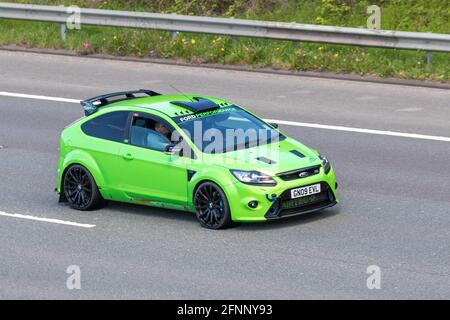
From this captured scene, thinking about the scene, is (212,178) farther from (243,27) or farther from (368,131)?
(243,27)

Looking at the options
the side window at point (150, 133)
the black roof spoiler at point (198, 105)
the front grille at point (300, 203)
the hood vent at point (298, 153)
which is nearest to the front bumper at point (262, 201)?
the front grille at point (300, 203)

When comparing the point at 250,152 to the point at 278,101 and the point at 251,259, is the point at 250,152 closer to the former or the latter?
the point at 251,259

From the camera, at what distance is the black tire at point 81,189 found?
15914 mm

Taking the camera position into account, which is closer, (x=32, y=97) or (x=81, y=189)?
(x=81, y=189)

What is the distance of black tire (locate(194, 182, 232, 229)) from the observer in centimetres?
1468

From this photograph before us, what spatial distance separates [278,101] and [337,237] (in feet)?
25.2

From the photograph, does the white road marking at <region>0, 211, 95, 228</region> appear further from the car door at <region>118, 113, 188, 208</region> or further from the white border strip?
the white border strip

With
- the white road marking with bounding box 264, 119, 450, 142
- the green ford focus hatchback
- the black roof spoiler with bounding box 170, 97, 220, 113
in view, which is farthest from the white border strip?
the black roof spoiler with bounding box 170, 97, 220, 113

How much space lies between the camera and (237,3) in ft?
90.9

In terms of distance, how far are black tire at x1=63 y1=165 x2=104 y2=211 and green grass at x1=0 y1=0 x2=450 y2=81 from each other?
862cm

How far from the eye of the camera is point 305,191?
14758 millimetres

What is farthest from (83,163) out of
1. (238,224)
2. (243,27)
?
(243,27)

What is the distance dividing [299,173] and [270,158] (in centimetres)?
42
